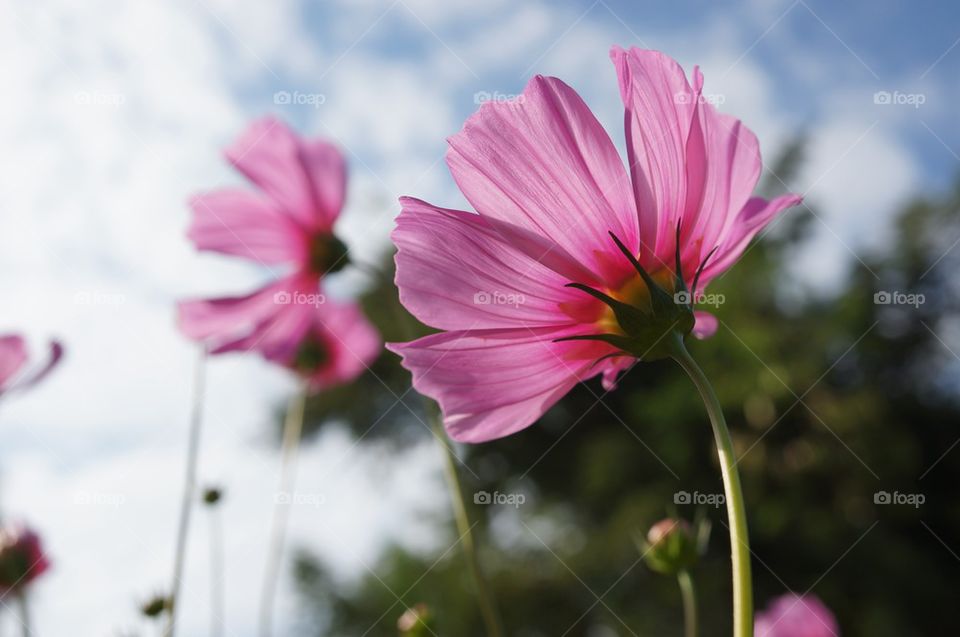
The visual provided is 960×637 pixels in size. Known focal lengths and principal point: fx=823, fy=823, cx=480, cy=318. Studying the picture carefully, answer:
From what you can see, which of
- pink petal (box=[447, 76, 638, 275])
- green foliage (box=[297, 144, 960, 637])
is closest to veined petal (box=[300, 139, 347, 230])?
pink petal (box=[447, 76, 638, 275])

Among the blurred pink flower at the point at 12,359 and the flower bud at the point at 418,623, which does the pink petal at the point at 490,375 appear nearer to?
the flower bud at the point at 418,623

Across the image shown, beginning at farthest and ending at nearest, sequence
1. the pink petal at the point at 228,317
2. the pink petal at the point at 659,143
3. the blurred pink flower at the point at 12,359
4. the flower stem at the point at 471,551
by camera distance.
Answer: the pink petal at the point at 228,317 < the blurred pink flower at the point at 12,359 < the flower stem at the point at 471,551 < the pink petal at the point at 659,143

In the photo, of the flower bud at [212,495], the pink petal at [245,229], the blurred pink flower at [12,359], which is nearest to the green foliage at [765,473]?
the pink petal at [245,229]

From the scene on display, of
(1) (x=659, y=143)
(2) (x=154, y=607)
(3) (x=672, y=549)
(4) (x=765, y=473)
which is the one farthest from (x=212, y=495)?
(4) (x=765, y=473)

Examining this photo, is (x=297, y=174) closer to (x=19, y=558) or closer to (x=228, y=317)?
(x=228, y=317)

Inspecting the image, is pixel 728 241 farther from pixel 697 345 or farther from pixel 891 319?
pixel 891 319
